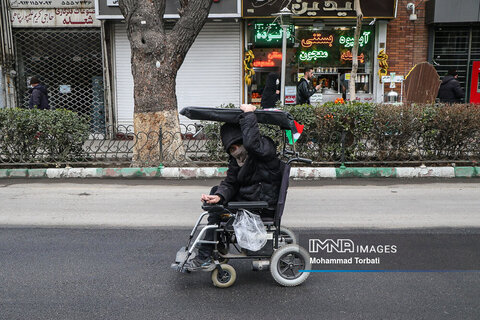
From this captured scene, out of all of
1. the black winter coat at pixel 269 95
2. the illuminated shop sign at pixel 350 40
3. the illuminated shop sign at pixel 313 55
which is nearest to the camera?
the black winter coat at pixel 269 95

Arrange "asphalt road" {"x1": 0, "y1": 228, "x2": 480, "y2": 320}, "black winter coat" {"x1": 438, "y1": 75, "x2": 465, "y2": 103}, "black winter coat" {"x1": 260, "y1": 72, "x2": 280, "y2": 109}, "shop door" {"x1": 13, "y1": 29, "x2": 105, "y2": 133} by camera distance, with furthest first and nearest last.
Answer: "shop door" {"x1": 13, "y1": 29, "x2": 105, "y2": 133} → "black winter coat" {"x1": 438, "y1": 75, "x2": 465, "y2": 103} → "black winter coat" {"x1": 260, "y1": 72, "x2": 280, "y2": 109} → "asphalt road" {"x1": 0, "y1": 228, "x2": 480, "y2": 320}

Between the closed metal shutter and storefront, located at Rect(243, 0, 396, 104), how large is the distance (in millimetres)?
569

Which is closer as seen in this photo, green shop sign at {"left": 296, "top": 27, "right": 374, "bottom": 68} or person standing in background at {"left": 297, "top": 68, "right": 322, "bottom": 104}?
person standing in background at {"left": 297, "top": 68, "right": 322, "bottom": 104}

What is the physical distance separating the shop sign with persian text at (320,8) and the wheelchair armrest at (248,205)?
408 inches

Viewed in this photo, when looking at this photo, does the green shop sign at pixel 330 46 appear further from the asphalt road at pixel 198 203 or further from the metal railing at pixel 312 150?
the asphalt road at pixel 198 203

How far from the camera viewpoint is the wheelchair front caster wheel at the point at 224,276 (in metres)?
Result: 4.34

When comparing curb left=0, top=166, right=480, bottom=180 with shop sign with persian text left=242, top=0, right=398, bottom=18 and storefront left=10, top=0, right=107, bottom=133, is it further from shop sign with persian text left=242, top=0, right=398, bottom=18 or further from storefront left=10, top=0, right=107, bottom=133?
shop sign with persian text left=242, top=0, right=398, bottom=18

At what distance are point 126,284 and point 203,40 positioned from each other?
448 inches

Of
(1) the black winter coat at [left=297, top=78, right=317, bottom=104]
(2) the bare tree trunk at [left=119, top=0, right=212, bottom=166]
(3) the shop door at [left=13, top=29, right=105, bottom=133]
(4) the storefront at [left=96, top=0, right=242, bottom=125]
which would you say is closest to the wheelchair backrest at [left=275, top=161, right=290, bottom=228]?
(2) the bare tree trunk at [left=119, top=0, right=212, bottom=166]

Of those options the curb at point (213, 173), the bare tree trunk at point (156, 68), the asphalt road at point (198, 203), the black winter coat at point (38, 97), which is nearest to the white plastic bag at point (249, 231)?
the asphalt road at point (198, 203)

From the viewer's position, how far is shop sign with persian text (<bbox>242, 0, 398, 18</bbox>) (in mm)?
13469

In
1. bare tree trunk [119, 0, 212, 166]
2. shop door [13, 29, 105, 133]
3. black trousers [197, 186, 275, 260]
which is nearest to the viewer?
black trousers [197, 186, 275, 260]

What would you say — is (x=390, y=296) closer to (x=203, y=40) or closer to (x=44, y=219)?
(x=44, y=219)

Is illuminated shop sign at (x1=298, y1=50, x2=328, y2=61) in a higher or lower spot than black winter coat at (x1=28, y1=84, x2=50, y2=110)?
higher
